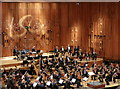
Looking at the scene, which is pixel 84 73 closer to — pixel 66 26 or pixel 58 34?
pixel 58 34

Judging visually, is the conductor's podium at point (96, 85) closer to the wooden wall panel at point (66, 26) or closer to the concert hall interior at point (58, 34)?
the concert hall interior at point (58, 34)

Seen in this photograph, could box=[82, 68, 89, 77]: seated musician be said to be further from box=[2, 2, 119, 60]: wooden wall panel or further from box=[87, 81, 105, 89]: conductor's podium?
box=[2, 2, 119, 60]: wooden wall panel

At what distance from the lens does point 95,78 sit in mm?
10523

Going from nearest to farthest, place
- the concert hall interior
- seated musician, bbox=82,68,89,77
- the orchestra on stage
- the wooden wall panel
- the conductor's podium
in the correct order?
the orchestra on stage, the conductor's podium, seated musician, bbox=82,68,89,77, the concert hall interior, the wooden wall panel

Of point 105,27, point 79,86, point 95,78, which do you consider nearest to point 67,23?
point 105,27

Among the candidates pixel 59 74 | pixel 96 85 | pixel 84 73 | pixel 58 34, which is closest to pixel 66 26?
pixel 58 34

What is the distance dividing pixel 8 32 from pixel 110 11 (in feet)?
20.4

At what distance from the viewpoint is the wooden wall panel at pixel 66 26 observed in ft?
45.4

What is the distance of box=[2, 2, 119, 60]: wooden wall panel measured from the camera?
13.8 metres

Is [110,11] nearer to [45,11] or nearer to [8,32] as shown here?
[45,11]

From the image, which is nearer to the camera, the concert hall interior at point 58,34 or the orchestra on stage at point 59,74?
the orchestra on stage at point 59,74

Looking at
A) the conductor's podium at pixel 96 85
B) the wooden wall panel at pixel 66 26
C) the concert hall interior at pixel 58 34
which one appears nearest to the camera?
the conductor's podium at pixel 96 85

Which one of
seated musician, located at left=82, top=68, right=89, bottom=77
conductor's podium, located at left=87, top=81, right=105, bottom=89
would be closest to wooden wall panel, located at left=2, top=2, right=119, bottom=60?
seated musician, located at left=82, top=68, right=89, bottom=77

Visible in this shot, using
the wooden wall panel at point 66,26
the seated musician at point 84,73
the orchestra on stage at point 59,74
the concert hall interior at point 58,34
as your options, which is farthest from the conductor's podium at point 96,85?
the wooden wall panel at point 66,26
